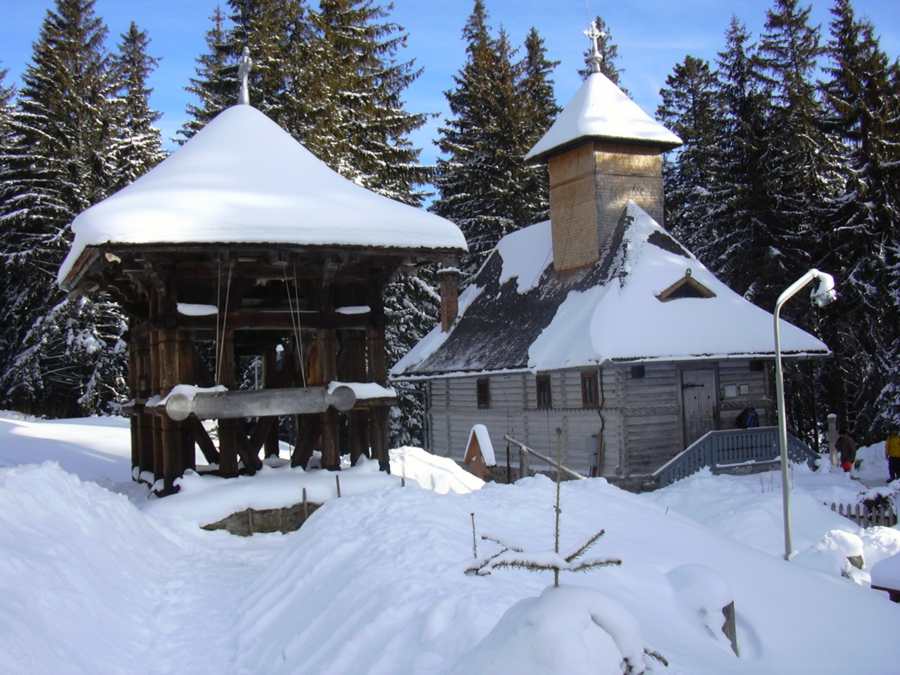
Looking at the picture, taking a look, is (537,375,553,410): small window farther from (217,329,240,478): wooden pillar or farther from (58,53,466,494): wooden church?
(217,329,240,478): wooden pillar

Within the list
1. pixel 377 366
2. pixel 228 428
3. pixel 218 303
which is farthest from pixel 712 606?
pixel 218 303

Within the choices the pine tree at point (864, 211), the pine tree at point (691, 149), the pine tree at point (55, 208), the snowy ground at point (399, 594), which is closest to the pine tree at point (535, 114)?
the pine tree at point (691, 149)

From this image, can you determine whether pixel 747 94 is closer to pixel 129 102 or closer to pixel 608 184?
pixel 608 184

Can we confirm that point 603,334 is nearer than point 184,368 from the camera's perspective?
No

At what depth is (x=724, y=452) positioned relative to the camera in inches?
843

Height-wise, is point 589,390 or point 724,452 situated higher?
point 589,390

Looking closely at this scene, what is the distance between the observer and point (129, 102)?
1454 inches

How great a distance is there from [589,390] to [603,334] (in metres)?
2.23

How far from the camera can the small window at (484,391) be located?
27.7 m

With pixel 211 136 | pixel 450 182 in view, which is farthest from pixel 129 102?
pixel 211 136

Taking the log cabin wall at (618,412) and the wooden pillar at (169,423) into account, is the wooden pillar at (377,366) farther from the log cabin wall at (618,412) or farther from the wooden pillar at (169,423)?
the log cabin wall at (618,412)

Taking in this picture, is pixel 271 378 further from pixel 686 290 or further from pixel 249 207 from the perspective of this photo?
pixel 686 290


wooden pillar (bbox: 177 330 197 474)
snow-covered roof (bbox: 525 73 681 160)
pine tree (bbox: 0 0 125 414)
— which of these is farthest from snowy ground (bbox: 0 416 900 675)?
pine tree (bbox: 0 0 125 414)

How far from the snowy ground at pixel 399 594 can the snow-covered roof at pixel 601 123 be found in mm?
15783
